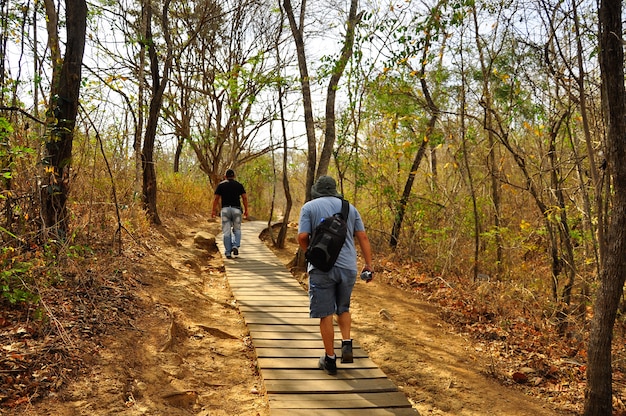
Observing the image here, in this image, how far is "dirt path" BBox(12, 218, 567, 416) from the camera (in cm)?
379

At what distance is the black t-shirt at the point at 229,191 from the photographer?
9273 millimetres

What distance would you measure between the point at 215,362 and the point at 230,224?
188 inches

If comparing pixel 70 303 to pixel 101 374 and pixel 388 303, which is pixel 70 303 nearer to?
pixel 101 374

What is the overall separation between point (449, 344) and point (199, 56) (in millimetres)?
16143

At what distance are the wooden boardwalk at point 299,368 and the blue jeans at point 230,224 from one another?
6.68 feet

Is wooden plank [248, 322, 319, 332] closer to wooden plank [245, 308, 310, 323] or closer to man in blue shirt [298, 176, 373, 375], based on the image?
wooden plank [245, 308, 310, 323]

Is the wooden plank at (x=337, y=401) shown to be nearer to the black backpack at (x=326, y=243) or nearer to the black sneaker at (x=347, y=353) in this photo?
the black sneaker at (x=347, y=353)

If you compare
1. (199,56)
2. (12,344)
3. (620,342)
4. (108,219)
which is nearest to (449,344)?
(620,342)

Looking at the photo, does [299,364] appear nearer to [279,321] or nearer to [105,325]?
[279,321]

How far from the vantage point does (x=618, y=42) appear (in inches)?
147

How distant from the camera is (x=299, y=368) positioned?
4367 mm

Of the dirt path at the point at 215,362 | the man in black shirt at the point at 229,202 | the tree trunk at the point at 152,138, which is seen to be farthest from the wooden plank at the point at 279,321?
the tree trunk at the point at 152,138

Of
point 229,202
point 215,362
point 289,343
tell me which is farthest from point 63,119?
point 229,202

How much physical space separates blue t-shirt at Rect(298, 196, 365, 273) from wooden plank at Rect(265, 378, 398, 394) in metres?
0.99
